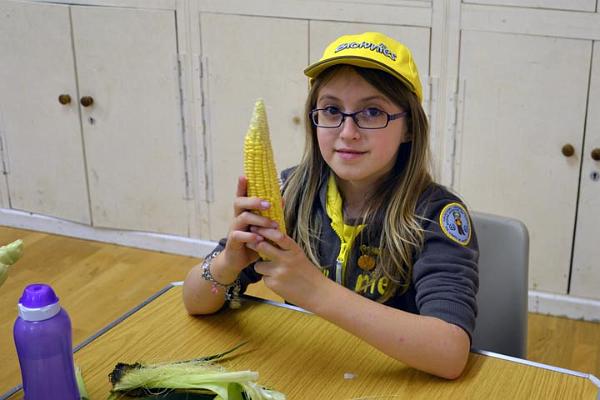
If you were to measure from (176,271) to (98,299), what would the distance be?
16.9 inches

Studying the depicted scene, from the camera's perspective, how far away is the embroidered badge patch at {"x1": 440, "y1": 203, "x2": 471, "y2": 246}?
1390 millimetres

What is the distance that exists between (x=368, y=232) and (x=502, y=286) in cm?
32

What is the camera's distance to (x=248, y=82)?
125 inches

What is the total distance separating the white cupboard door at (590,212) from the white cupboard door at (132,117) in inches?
69.6

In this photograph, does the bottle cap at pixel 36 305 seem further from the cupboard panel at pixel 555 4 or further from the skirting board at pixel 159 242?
the skirting board at pixel 159 242

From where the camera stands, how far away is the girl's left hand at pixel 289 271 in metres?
1.26

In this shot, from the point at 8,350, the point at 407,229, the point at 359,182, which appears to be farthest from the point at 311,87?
the point at 8,350

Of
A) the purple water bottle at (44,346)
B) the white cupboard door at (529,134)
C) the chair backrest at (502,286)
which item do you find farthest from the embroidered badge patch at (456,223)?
the white cupboard door at (529,134)

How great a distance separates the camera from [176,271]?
338cm

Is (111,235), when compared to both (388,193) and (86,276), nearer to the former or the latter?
(86,276)

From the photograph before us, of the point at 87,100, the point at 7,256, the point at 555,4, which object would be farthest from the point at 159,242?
the point at 7,256

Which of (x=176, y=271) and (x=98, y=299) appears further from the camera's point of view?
(x=176, y=271)

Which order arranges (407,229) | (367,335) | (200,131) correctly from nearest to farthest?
1. (367,335)
2. (407,229)
3. (200,131)

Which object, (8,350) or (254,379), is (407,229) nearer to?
(254,379)
